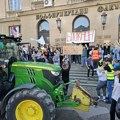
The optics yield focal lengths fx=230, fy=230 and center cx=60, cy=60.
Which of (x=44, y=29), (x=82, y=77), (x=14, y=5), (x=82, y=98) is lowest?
(x=82, y=77)

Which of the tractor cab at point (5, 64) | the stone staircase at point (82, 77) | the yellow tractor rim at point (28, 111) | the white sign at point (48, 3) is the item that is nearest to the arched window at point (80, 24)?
the white sign at point (48, 3)

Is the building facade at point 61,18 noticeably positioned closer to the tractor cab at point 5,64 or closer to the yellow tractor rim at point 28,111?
the tractor cab at point 5,64

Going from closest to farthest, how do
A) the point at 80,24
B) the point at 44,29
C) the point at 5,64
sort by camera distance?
the point at 5,64 → the point at 80,24 → the point at 44,29

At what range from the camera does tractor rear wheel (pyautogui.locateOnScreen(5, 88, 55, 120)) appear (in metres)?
5.41

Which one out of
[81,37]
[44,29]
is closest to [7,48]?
[81,37]

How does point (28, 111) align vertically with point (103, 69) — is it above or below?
below

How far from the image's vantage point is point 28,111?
18.6 feet

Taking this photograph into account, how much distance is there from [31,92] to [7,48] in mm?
1735

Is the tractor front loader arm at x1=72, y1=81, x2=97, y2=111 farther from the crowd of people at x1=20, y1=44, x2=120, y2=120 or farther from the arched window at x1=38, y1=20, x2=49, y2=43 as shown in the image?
the arched window at x1=38, y1=20, x2=49, y2=43

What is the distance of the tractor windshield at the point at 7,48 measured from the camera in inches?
246

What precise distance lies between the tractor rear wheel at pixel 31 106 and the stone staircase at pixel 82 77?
5.98m

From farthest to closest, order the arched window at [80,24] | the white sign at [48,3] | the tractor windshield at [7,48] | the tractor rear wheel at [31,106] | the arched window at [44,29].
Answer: the arched window at [44,29] → the white sign at [48,3] → the arched window at [80,24] → the tractor windshield at [7,48] → the tractor rear wheel at [31,106]

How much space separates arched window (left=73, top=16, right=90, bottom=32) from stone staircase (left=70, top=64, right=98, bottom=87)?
234 inches

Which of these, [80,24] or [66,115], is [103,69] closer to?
[66,115]
